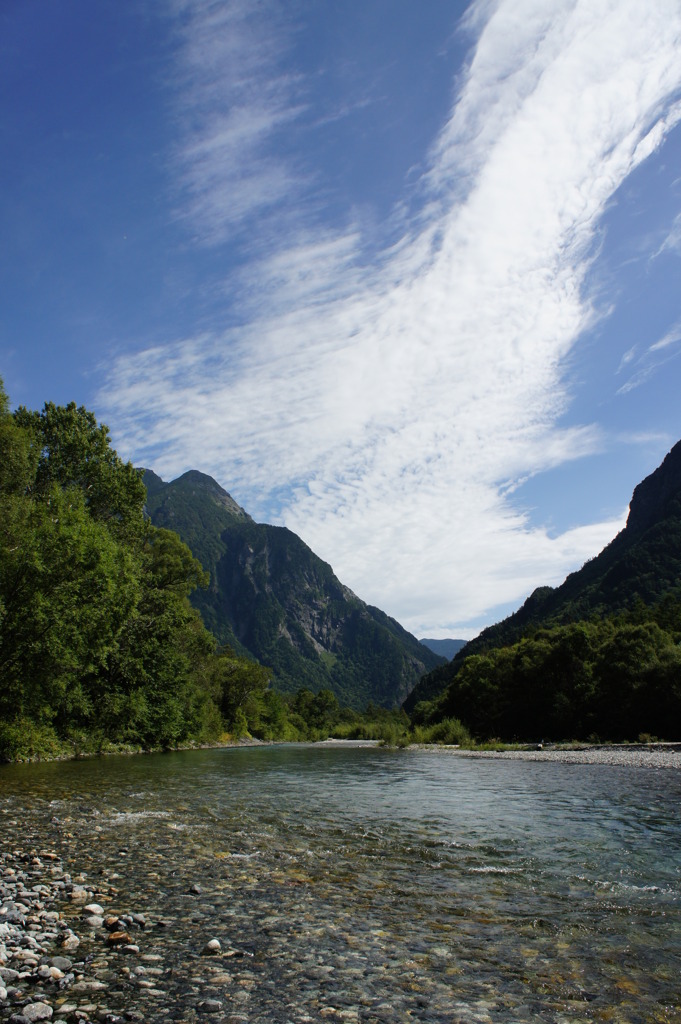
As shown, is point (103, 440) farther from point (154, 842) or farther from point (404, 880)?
point (404, 880)

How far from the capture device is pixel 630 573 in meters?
135

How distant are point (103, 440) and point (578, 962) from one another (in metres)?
38.9

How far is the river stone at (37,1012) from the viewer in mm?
4188

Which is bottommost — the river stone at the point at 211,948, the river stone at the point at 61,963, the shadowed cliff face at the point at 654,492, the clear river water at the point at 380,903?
the clear river water at the point at 380,903

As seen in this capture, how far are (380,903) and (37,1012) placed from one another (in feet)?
14.9

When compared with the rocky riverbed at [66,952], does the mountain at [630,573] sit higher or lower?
higher

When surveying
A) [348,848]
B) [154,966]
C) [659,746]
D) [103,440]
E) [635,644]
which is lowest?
[659,746]

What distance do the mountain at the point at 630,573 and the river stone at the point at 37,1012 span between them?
4246 inches

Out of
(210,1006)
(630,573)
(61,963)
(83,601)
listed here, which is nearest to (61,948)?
(61,963)

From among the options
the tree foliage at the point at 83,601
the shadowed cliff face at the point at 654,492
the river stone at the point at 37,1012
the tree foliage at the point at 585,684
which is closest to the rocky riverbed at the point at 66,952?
the river stone at the point at 37,1012

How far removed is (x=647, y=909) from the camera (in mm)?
7414

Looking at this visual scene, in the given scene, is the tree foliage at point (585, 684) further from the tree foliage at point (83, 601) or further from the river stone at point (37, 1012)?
the river stone at point (37, 1012)

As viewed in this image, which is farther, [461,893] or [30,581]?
[30,581]

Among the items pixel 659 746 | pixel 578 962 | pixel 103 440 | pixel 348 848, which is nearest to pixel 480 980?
pixel 578 962
